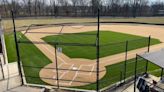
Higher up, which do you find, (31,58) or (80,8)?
(80,8)

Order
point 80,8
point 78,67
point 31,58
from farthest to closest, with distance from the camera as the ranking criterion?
point 80,8, point 31,58, point 78,67

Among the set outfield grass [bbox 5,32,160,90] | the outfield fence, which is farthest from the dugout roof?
outfield grass [bbox 5,32,160,90]

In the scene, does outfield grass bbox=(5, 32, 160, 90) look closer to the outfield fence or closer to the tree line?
the outfield fence

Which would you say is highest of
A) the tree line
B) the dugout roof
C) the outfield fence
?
the tree line

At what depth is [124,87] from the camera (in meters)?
13.4

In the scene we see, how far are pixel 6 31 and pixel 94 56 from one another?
2275 centimetres

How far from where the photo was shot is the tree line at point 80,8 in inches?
2370

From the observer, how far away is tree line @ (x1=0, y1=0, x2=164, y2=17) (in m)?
60.2

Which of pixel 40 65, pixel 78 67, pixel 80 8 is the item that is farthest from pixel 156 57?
pixel 80 8

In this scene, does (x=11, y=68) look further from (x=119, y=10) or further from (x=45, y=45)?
(x=119, y=10)

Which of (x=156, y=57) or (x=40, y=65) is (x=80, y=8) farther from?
(x=156, y=57)

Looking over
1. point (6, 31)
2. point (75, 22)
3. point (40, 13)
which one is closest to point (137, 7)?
point (75, 22)

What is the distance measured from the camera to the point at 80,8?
217 feet

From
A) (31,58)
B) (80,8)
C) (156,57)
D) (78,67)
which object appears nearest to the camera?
(156,57)
